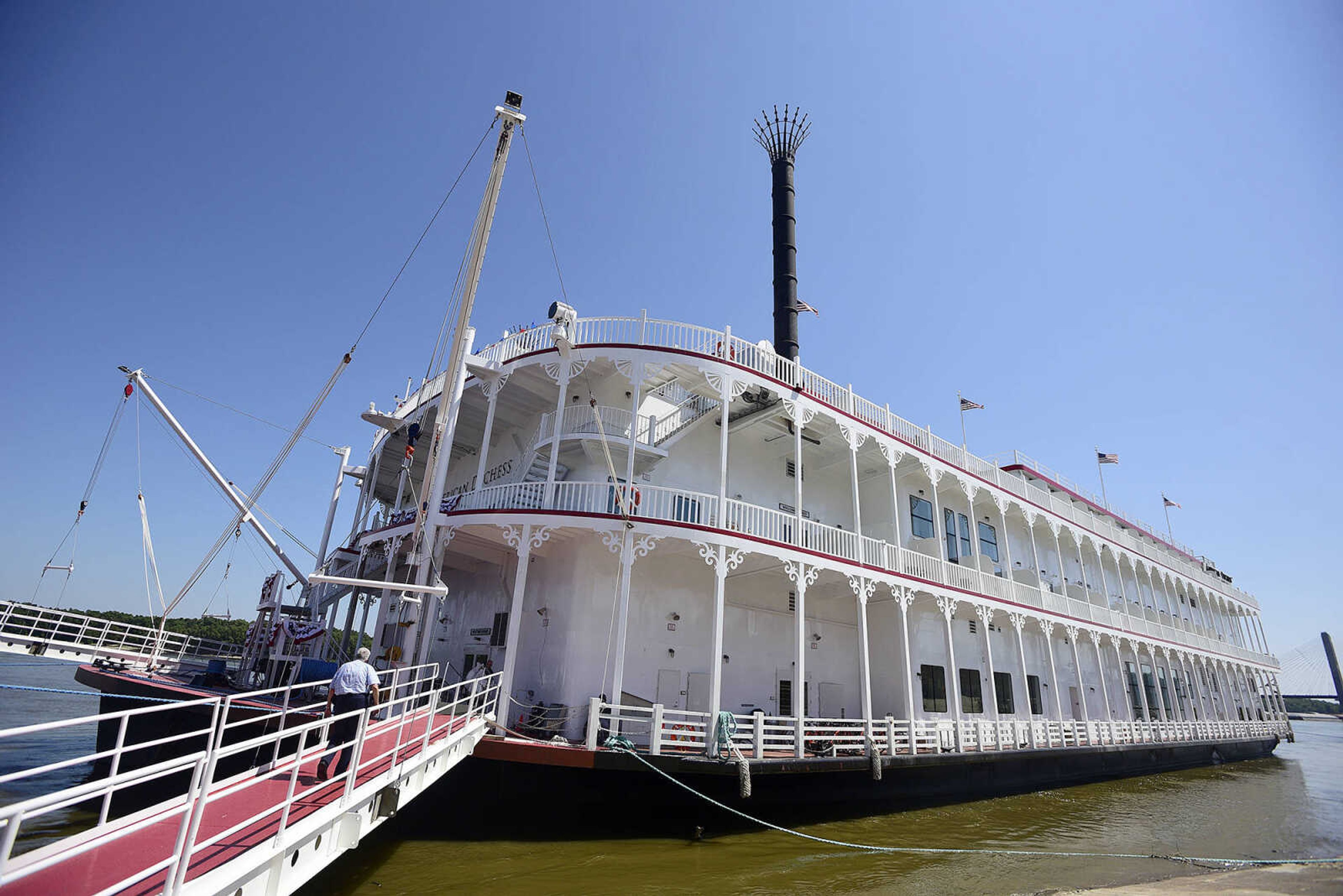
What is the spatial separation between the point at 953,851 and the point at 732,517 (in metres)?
7.76

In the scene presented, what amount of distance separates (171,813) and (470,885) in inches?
187

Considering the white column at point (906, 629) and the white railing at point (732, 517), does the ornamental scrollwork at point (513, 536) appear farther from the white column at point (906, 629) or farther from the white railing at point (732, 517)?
the white column at point (906, 629)

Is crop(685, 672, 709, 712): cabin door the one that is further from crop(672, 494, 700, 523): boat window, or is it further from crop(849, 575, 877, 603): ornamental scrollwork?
crop(849, 575, 877, 603): ornamental scrollwork

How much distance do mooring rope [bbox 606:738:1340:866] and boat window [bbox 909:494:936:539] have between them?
38.2 ft

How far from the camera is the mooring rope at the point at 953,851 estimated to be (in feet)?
38.1

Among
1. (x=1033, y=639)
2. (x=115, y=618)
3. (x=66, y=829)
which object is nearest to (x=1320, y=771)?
(x=1033, y=639)

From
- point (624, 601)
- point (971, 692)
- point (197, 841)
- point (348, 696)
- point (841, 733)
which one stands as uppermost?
point (624, 601)

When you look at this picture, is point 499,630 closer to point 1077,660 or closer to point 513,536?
point 513,536

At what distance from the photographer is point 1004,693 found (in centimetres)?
2392

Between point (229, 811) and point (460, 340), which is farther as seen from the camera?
point (460, 340)

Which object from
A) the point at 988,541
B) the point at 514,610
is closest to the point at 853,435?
the point at 514,610

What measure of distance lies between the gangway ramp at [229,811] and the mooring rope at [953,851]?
3.01m

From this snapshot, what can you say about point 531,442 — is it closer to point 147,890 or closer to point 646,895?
point 646,895

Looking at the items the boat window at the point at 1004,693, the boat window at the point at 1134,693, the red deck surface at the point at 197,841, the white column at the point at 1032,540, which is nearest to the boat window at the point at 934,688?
the boat window at the point at 1004,693
